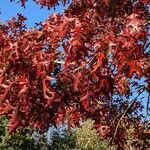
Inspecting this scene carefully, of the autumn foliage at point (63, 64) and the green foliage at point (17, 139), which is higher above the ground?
the green foliage at point (17, 139)

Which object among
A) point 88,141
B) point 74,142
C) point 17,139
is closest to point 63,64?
point 17,139

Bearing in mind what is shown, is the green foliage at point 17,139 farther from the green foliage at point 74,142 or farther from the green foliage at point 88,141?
the green foliage at point 88,141

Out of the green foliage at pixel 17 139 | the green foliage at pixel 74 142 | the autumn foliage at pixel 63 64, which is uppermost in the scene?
the green foliage at pixel 74 142

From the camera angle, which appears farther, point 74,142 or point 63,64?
point 74,142

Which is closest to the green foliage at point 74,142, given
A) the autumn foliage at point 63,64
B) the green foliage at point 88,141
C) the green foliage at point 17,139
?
the green foliage at point 88,141

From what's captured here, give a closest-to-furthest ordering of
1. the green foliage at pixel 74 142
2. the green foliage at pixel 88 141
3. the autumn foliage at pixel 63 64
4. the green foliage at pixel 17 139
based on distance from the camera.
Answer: the autumn foliage at pixel 63 64 → the green foliage at pixel 17 139 → the green foliage at pixel 74 142 → the green foliage at pixel 88 141

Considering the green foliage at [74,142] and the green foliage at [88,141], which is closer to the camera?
the green foliage at [74,142]

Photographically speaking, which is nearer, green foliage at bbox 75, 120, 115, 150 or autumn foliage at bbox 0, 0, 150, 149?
autumn foliage at bbox 0, 0, 150, 149

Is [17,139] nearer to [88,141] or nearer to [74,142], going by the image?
[74,142]

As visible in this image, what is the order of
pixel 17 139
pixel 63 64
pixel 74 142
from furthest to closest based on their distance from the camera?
pixel 74 142 → pixel 17 139 → pixel 63 64

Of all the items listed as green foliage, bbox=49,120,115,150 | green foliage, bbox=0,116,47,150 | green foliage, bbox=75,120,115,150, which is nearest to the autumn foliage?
green foliage, bbox=0,116,47,150

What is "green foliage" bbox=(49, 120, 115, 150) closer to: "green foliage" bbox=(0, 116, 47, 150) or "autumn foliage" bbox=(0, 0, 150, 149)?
"green foliage" bbox=(0, 116, 47, 150)

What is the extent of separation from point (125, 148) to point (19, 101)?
5.90m

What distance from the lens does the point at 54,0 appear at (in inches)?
400
